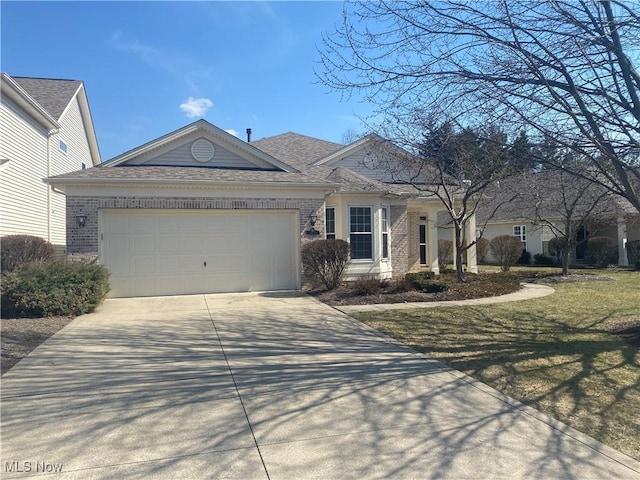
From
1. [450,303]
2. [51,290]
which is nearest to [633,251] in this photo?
[450,303]

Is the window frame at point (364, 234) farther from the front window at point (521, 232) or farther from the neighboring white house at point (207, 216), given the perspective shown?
the front window at point (521, 232)

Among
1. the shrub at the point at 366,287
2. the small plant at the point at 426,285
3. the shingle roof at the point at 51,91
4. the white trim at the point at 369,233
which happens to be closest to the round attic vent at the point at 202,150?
the white trim at the point at 369,233

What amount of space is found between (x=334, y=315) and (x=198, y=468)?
627cm

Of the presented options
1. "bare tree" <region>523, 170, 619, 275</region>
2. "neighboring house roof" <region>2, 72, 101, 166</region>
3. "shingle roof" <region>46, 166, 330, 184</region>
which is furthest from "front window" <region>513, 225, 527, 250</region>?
"neighboring house roof" <region>2, 72, 101, 166</region>

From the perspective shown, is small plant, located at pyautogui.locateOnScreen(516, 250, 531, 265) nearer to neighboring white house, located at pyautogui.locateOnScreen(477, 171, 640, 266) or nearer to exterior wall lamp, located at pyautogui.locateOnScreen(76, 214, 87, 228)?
neighboring white house, located at pyautogui.locateOnScreen(477, 171, 640, 266)

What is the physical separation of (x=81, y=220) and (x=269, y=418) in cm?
963

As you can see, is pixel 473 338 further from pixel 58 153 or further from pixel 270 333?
pixel 58 153

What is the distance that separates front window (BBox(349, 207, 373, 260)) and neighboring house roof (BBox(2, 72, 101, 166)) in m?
11.5

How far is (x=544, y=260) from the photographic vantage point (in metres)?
25.7

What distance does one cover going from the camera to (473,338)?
7398 mm

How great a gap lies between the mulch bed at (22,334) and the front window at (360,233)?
27.7ft

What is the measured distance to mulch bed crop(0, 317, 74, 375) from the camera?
6328mm

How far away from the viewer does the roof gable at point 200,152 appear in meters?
13.3

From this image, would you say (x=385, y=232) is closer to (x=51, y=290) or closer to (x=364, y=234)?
(x=364, y=234)
